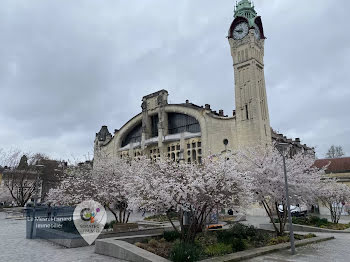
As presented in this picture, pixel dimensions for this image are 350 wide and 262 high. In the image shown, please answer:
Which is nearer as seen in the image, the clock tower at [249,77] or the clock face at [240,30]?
the clock tower at [249,77]

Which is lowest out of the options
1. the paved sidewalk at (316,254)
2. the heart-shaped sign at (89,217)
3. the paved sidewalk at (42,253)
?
the paved sidewalk at (316,254)

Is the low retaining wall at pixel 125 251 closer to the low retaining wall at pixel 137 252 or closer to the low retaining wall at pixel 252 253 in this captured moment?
the low retaining wall at pixel 137 252

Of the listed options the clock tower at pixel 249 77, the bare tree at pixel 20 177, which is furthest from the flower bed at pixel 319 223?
the bare tree at pixel 20 177

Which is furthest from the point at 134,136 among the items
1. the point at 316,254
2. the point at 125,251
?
the point at 316,254

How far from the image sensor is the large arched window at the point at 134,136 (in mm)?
61522

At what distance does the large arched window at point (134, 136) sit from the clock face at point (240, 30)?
88.4 ft

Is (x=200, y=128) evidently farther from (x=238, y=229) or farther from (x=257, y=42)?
(x=238, y=229)

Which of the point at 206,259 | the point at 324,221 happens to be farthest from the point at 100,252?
the point at 324,221

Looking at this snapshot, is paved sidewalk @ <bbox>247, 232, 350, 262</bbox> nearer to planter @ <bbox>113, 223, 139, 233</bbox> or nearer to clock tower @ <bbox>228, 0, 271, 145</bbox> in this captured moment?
planter @ <bbox>113, 223, 139, 233</bbox>

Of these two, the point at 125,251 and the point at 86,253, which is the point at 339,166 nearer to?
the point at 125,251

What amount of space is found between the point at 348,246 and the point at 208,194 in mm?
8957

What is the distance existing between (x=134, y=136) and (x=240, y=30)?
102 ft

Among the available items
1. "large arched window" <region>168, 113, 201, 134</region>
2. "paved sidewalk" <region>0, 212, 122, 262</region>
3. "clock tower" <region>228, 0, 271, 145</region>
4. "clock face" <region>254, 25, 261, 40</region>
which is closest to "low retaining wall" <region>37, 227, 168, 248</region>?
"paved sidewalk" <region>0, 212, 122, 262</region>

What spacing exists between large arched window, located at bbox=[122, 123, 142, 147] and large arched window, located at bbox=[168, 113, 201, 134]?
9.36 meters
